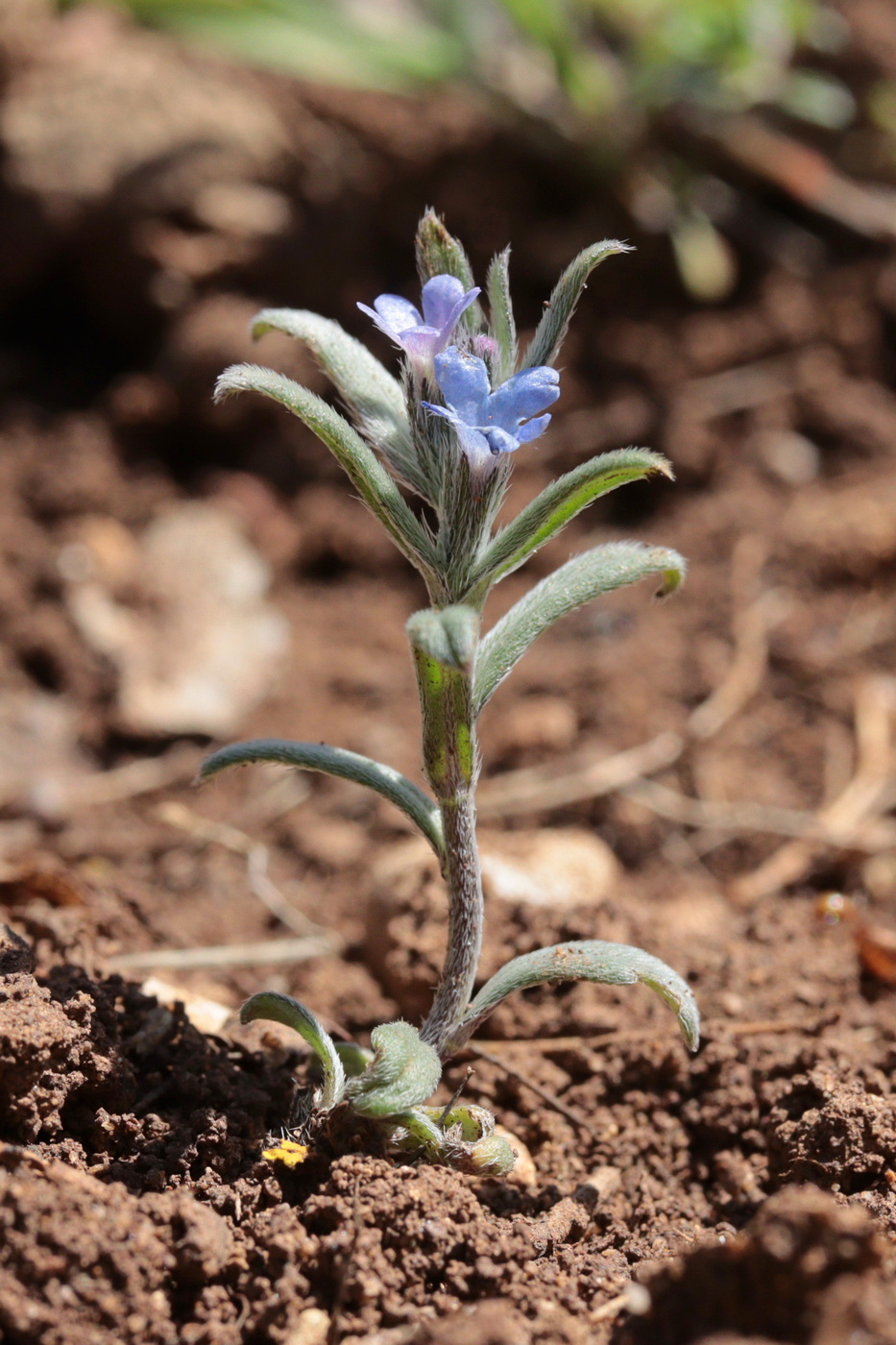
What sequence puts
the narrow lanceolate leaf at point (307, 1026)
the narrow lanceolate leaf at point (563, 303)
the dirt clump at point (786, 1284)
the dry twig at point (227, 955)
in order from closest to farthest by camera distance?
the dirt clump at point (786, 1284)
the narrow lanceolate leaf at point (563, 303)
the narrow lanceolate leaf at point (307, 1026)
the dry twig at point (227, 955)

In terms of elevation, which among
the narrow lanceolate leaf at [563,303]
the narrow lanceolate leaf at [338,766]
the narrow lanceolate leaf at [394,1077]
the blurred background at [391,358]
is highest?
the blurred background at [391,358]

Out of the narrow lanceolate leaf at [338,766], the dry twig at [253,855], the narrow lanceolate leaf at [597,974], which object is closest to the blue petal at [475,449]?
the narrow lanceolate leaf at [338,766]

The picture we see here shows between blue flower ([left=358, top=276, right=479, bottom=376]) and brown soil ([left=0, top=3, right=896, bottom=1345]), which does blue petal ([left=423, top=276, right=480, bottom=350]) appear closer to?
blue flower ([left=358, top=276, right=479, bottom=376])

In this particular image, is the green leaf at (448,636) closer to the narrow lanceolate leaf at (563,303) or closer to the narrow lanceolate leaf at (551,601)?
the narrow lanceolate leaf at (551,601)

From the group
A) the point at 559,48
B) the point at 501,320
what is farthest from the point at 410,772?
the point at 559,48

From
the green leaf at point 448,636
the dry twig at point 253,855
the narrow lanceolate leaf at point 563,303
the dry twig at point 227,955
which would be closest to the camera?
the green leaf at point 448,636

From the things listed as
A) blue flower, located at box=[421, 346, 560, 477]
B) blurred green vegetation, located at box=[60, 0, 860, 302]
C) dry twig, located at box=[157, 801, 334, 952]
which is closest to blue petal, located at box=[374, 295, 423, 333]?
blue flower, located at box=[421, 346, 560, 477]
